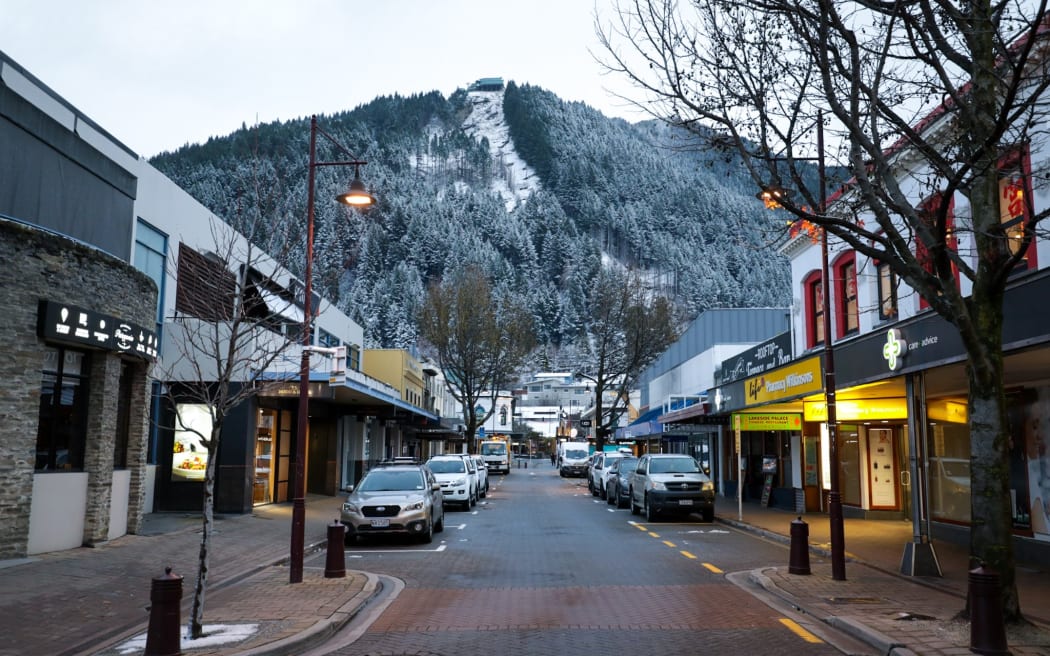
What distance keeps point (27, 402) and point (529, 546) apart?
9518 millimetres

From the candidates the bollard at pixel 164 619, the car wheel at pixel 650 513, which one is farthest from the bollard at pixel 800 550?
the car wheel at pixel 650 513

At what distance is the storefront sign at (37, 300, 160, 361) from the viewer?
45.1 ft

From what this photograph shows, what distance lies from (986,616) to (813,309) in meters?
16.2

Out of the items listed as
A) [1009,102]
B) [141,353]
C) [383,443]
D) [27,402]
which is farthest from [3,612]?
[383,443]

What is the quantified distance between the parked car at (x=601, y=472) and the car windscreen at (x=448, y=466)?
6.65 metres

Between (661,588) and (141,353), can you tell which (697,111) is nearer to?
(661,588)

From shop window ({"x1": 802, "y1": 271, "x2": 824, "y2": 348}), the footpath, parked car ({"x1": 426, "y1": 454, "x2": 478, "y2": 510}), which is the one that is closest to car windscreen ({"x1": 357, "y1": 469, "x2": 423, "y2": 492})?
the footpath

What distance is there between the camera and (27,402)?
531 inches

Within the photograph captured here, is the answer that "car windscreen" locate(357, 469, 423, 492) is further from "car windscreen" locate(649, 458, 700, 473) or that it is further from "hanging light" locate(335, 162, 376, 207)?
"car windscreen" locate(649, 458, 700, 473)

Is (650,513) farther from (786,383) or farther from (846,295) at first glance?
(846,295)

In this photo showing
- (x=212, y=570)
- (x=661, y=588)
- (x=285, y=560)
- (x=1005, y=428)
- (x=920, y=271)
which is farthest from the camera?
(x=285, y=560)

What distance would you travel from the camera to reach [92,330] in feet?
48.4

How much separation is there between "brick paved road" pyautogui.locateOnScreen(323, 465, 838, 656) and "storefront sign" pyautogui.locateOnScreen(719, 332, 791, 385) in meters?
5.96

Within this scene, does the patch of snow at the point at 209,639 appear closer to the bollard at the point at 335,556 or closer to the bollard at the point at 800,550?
the bollard at the point at 335,556
